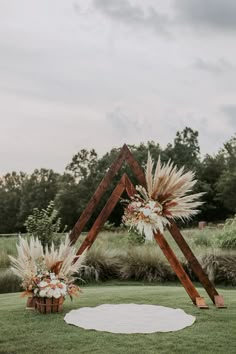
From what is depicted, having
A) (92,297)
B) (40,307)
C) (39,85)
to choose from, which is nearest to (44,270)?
(40,307)

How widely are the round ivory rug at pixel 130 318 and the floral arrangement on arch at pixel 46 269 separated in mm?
342

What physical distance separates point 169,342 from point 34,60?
6.60 meters

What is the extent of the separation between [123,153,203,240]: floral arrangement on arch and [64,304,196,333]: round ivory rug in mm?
910

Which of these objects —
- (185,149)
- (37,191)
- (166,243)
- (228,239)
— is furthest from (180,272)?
(37,191)

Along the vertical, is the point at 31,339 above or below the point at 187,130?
below

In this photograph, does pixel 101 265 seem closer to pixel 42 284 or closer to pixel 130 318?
pixel 42 284

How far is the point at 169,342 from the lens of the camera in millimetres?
5555

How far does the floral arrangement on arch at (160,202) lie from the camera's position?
6832 millimetres

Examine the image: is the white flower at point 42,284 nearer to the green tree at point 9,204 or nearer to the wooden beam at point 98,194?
the wooden beam at point 98,194

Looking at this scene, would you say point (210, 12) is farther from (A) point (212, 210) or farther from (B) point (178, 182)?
(A) point (212, 210)

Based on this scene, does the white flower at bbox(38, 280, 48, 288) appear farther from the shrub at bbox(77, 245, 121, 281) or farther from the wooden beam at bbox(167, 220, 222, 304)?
the shrub at bbox(77, 245, 121, 281)

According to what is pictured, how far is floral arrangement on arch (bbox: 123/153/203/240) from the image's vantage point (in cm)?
683

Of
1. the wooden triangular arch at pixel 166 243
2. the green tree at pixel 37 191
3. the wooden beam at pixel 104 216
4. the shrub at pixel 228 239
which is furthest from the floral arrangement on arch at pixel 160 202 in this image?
the green tree at pixel 37 191

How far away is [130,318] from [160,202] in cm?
143
